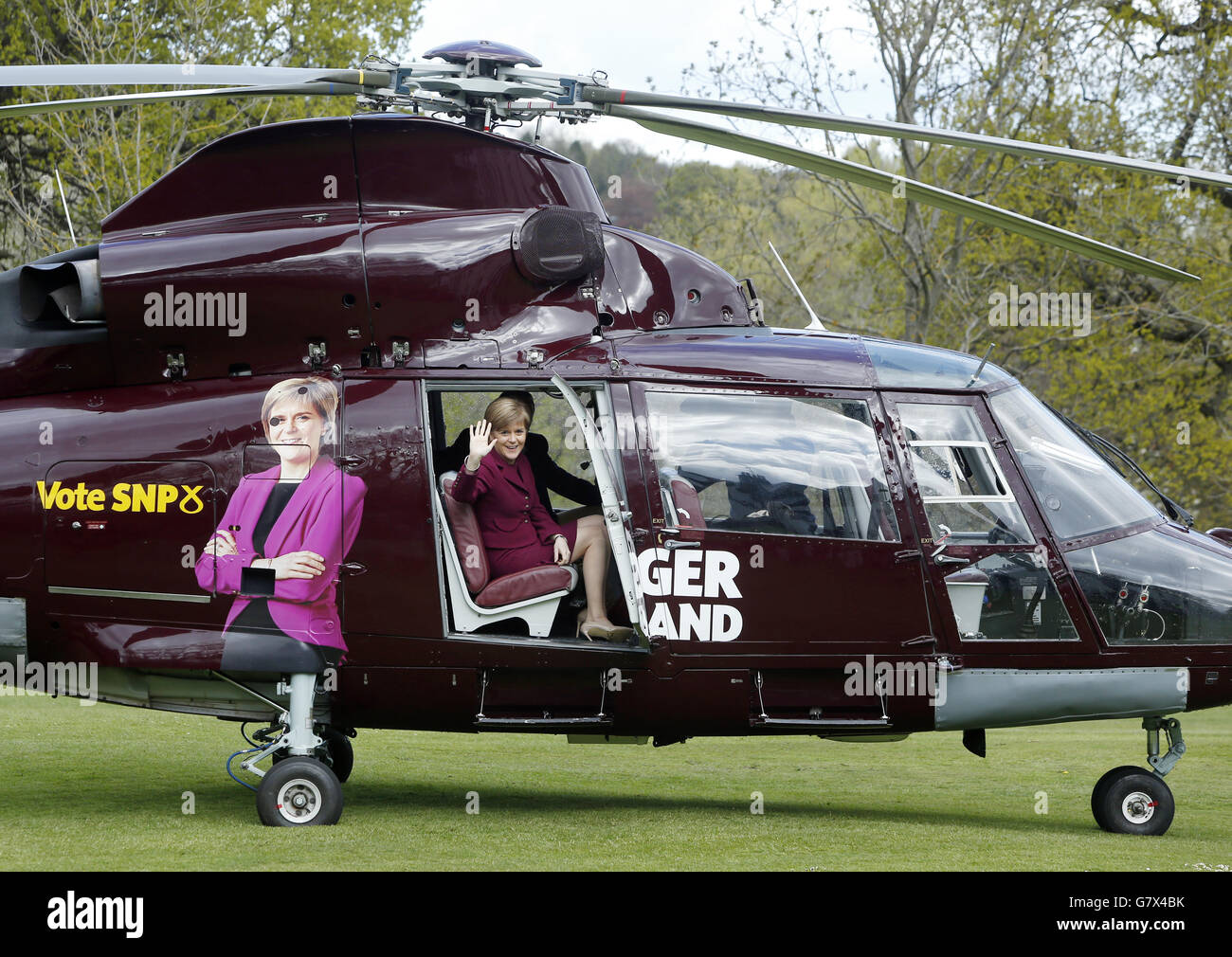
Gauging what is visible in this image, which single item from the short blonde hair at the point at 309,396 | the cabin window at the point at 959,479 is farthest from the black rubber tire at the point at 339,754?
the cabin window at the point at 959,479

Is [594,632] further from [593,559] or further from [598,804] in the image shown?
[598,804]

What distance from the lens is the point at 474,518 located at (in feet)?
26.7

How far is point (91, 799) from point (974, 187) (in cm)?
1918

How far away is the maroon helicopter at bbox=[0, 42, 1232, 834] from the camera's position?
25.2 ft

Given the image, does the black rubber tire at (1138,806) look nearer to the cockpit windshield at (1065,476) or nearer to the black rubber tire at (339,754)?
the cockpit windshield at (1065,476)

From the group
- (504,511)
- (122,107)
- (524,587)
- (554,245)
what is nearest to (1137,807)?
(524,587)

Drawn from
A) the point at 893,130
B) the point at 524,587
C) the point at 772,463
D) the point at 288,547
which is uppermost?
the point at 893,130

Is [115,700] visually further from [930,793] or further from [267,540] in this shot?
[930,793]

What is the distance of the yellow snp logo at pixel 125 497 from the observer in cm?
772

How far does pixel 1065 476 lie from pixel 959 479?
63 cm

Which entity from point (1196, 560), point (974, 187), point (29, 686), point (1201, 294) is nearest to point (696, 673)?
point (1196, 560)

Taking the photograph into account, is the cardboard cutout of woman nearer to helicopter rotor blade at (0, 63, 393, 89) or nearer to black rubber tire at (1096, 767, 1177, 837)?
helicopter rotor blade at (0, 63, 393, 89)

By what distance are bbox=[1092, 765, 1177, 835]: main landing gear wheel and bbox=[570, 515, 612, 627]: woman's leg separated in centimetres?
318

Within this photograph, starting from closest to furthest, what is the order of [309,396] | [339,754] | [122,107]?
[309,396] < [339,754] < [122,107]
